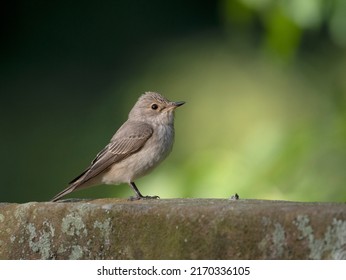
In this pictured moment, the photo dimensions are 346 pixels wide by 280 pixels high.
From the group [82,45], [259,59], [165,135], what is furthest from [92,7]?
[165,135]

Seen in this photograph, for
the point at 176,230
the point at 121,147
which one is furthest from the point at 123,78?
the point at 176,230

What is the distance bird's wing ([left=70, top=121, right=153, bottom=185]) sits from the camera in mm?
5910

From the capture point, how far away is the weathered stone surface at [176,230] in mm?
3098

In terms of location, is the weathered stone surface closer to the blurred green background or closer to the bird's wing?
the bird's wing

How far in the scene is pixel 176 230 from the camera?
10.6 feet

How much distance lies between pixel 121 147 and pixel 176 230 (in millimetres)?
2849

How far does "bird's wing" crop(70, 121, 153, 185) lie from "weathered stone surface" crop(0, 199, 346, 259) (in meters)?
2.30

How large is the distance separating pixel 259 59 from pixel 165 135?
558 centimetres

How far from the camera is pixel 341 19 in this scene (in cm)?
473

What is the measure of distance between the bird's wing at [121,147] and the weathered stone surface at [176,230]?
7.56ft

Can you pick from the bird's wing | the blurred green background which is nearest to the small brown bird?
the bird's wing

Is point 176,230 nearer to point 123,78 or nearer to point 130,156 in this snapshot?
point 130,156

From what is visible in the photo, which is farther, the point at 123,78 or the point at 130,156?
the point at 123,78

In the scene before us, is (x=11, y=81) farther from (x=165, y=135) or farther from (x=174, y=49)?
(x=165, y=135)
